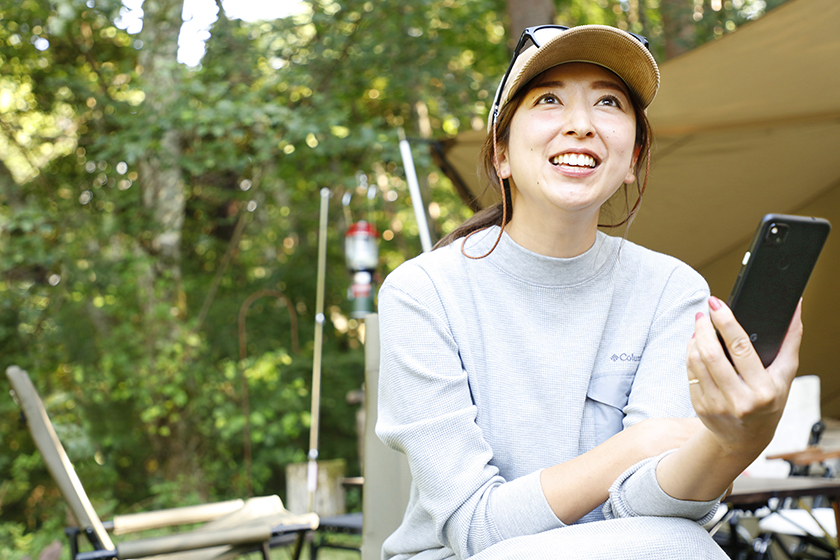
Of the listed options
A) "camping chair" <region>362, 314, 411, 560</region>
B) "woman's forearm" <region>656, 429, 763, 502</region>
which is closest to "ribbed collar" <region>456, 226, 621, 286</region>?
"woman's forearm" <region>656, 429, 763, 502</region>

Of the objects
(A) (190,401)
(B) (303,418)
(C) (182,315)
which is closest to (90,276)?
(C) (182,315)

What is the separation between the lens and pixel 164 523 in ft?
8.25

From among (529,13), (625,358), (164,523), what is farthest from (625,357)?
(529,13)

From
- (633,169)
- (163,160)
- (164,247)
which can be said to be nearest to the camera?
(633,169)

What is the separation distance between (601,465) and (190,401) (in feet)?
16.7

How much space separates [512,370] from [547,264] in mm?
188

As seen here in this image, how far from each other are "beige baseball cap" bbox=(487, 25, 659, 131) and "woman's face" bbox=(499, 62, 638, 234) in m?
0.02

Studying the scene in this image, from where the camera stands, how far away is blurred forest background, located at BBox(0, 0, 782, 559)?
5.00 metres

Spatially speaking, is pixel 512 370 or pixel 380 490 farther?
pixel 380 490

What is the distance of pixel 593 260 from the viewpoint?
47.8 inches

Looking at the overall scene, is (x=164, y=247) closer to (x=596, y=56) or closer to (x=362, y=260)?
Answer: (x=362, y=260)

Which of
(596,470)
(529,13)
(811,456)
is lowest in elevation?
(811,456)

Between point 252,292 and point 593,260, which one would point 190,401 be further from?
point 593,260

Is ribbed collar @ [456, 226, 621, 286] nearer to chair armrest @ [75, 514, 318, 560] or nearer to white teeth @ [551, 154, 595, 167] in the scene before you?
white teeth @ [551, 154, 595, 167]
